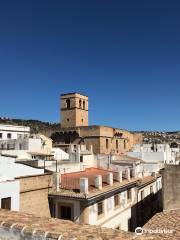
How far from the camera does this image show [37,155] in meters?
30.3

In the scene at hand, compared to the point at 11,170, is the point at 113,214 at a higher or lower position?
lower

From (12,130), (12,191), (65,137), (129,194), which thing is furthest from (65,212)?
(65,137)

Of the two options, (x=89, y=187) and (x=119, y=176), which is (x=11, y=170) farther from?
(x=119, y=176)

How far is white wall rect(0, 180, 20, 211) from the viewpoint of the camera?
14.1 metres

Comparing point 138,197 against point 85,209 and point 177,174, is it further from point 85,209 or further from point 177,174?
point 85,209

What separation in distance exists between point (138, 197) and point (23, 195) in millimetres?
11433

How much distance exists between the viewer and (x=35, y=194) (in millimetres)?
16344

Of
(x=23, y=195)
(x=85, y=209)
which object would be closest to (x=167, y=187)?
(x=85, y=209)

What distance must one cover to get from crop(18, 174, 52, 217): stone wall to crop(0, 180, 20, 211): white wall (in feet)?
1.79

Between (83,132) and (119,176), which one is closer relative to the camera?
(119,176)

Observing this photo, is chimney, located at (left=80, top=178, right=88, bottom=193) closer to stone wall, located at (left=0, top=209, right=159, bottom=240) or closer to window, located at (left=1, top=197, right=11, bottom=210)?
window, located at (left=1, top=197, right=11, bottom=210)

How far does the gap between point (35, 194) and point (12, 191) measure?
6.52ft

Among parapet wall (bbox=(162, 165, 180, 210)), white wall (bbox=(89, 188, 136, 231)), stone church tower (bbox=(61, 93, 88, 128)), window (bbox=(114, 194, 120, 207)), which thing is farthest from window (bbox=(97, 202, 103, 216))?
stone church tower (bbox=(61, 93, 88, 128))

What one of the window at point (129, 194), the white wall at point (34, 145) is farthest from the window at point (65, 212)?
the white wall at point (34, 145)
